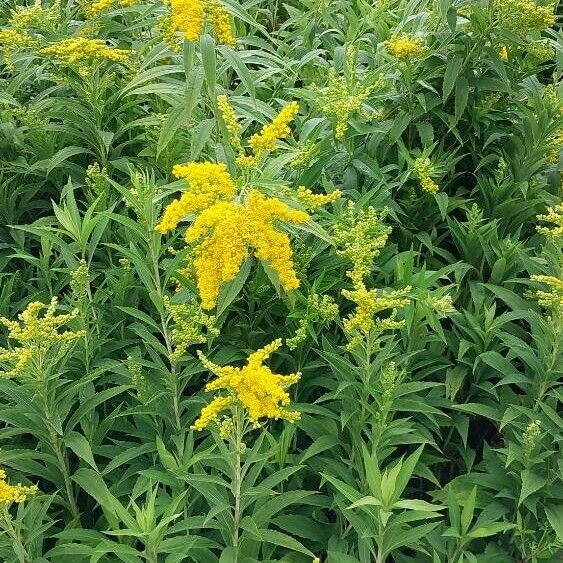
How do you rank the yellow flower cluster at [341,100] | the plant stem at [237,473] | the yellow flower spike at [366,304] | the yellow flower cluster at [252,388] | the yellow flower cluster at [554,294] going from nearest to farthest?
the yellow flower cluster at [252,388]
the plant stem at [237,473]
the yellow flower spike at [366,304]
the yellow flower cluster at [554,294]
the yellow flower cluster at [341,100]

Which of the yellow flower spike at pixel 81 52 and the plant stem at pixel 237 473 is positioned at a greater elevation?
the yellow flower spike at pixel 81 52

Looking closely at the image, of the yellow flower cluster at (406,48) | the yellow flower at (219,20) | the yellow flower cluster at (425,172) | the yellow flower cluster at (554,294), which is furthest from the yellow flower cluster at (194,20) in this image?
the yellow flower cluster at (554,294)

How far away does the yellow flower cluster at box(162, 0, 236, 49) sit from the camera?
103 inches

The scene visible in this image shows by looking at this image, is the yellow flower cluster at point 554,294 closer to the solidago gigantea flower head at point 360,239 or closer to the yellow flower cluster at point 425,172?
the solidago gigantea flower head at point 360,239

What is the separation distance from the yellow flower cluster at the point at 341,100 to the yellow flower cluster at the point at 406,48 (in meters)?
0.15

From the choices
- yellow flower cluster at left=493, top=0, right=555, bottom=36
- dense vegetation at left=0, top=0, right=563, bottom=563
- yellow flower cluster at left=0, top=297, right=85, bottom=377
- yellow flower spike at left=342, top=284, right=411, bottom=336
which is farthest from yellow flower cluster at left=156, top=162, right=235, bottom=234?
yellow flower cluster at left=493, top=0, right=555, bottom=36

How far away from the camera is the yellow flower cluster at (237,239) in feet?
7.72

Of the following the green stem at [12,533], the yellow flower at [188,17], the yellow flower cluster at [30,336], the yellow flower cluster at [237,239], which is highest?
the yellow flower at [188,17]

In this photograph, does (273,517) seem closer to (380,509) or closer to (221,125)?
(380,509)

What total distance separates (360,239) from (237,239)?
18.7 inches

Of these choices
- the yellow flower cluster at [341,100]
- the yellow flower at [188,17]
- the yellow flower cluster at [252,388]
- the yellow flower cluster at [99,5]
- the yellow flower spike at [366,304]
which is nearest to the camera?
the yellow flower cluster at [252,388]

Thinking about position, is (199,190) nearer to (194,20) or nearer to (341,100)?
(194,20)

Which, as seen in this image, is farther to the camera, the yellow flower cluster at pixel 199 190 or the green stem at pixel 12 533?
the yellow flower cluster at pixel 199 190

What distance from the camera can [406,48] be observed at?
128 inches
